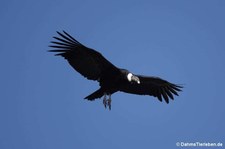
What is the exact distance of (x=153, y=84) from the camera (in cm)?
1889

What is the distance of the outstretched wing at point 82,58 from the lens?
17.2m

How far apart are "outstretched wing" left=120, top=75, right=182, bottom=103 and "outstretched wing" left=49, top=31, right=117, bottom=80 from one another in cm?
135

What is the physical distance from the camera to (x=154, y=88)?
18.9m

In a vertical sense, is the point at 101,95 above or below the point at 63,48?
below

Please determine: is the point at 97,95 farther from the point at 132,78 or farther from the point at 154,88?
the point at 154,88

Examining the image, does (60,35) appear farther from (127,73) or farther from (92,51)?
(127,73)

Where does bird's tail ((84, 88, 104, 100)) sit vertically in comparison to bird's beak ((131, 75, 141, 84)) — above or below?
below

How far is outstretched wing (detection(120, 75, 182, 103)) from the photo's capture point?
61.3 ft

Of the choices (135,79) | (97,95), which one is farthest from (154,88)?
(97,95)

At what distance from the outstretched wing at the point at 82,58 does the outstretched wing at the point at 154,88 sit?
4.43 ft

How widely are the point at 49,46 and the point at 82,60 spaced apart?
42.8 inches

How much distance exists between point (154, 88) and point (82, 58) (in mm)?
2832

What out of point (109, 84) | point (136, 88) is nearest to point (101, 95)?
point (109, 84)

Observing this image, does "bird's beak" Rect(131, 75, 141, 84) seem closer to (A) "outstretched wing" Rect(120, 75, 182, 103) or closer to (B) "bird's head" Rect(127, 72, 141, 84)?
(B) "bird's head" Rect(127, 72, 141, 84)
